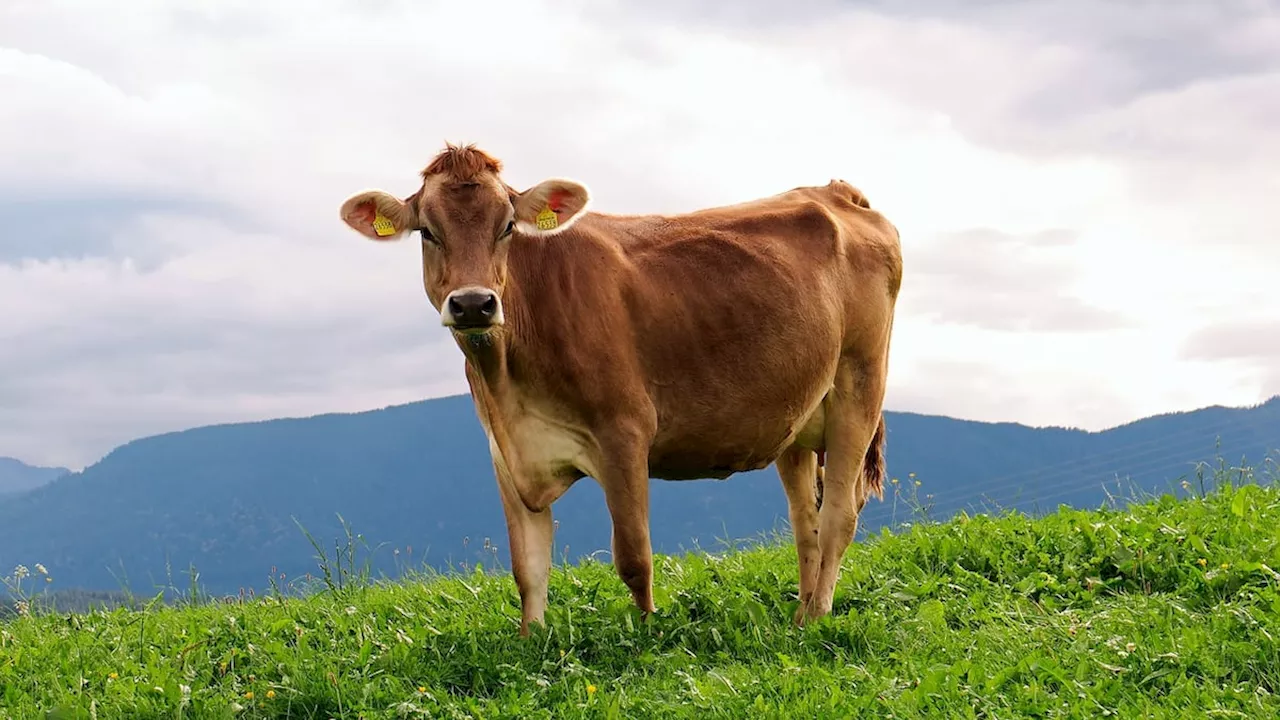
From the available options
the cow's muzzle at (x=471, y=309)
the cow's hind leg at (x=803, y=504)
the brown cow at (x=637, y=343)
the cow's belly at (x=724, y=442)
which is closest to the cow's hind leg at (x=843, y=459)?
the brown cow at (x=637, y=343)

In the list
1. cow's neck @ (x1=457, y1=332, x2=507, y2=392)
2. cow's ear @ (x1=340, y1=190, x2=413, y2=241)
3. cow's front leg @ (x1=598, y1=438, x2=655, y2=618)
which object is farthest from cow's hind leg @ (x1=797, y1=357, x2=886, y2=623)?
cow's ear @ (x1=340, y1=190, x2=413, y2=241)

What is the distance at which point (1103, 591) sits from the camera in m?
10.1

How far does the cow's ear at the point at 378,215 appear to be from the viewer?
8664 millimetres

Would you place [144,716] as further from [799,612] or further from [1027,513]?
[1027,513]

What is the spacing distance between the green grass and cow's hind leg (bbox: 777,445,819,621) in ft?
0.79

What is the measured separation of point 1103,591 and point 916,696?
3.18m

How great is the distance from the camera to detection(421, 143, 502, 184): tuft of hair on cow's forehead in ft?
28.0

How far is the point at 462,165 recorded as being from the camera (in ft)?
28.2

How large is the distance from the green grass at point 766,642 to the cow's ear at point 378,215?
8.77 feet

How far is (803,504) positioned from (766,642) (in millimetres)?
1820

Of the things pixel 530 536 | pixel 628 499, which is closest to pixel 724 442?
pixel 628 499

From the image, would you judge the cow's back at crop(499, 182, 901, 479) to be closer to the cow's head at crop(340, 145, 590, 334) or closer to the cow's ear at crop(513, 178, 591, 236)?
the cow's ear at crop(513, 178, 591, 236)

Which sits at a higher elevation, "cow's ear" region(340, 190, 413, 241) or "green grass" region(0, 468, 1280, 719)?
"cow's ear" region(340, 190, 413, 241)

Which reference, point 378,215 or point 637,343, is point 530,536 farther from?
point 378,215
